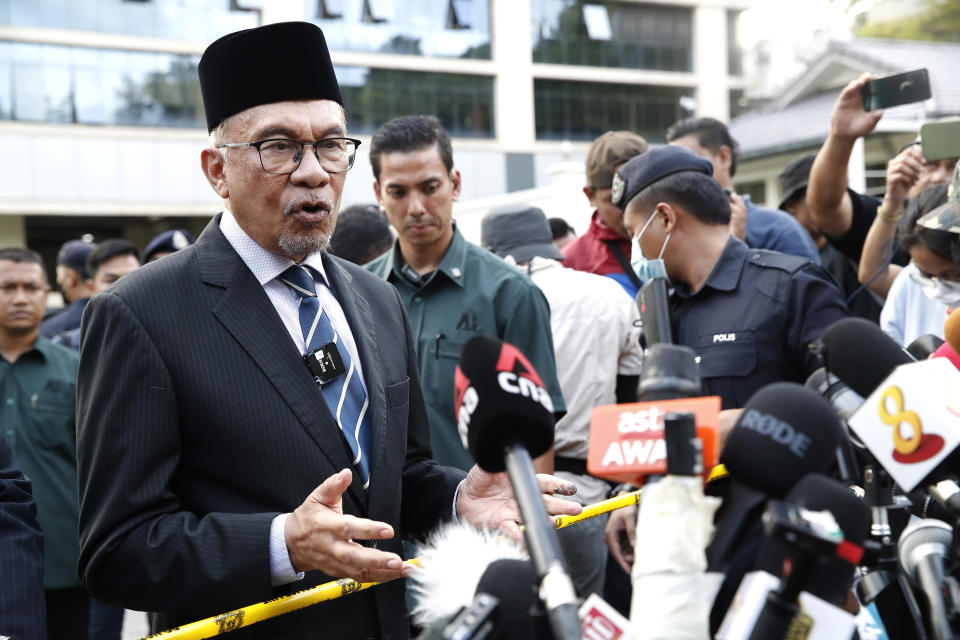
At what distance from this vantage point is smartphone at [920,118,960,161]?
11.7 ft

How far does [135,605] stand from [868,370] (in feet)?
5.19

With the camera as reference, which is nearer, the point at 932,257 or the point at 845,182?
the point at 932,257

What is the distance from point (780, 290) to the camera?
11.5 feet

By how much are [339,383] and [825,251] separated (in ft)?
14.8

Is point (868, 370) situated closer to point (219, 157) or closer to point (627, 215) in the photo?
point (219, 157)

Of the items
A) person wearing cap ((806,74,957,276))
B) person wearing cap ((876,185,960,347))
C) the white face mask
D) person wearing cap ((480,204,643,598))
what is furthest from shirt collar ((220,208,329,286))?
person wearing cap ((806,74,957,276))

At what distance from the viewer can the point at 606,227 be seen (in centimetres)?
534

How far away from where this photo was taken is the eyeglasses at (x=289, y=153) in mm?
2512

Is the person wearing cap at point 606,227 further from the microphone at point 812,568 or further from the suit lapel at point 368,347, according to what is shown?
the microphone at point 812,568

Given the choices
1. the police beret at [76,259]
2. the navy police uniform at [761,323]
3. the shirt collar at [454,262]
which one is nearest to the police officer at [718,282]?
the navy police uniform at [761,323]

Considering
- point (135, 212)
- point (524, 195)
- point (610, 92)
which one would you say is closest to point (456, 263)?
point (524, 195)

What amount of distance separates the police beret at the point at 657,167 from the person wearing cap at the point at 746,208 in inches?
44.7

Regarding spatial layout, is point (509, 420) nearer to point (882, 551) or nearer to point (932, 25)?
point (882, 551)


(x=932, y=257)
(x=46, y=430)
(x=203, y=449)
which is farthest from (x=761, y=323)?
(x=46, y=430)
